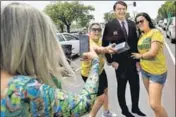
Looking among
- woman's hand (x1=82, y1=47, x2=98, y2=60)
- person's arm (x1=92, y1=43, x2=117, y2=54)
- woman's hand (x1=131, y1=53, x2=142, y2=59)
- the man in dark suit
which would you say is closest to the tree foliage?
the man in dark suit

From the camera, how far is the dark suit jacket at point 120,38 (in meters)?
5.86

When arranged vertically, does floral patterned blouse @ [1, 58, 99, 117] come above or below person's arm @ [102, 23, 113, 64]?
above

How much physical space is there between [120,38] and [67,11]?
141 feet

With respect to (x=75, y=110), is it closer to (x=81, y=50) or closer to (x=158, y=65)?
(x=81, y=50)

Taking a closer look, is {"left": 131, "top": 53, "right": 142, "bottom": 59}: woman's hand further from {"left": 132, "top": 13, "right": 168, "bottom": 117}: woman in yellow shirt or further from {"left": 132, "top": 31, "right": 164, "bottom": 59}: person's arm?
{"left": 132, "top": 31, "right": 164, "bottom": 59}: person's arm

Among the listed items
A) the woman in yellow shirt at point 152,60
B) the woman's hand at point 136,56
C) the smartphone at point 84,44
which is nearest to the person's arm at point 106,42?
the woman's hand at point 136,56

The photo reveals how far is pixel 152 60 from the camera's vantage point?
5355 millimetres

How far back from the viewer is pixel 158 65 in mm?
5344

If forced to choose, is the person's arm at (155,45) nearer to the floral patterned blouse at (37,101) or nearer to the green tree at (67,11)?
the floral patterned blouse at (37,101)

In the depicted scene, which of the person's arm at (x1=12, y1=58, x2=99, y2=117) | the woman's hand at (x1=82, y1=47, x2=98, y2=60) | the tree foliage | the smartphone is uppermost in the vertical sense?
the smartphone

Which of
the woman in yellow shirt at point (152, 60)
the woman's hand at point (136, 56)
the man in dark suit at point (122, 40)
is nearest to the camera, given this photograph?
the woman in yellow shirt at point (152, 60)

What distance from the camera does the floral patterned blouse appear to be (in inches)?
68.1

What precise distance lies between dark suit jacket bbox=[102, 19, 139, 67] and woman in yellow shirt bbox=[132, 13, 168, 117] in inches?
13.7

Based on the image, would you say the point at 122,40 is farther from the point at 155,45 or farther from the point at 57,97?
the point at 57,97
